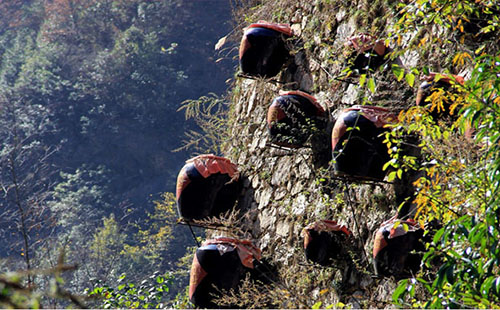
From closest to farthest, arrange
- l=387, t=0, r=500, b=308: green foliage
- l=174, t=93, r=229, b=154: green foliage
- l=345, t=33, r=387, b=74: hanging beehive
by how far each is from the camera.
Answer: l=387, t=0, r=500, b=308: green foliage → l=345, t=33, r=387, b=74: hanging beehive → l=174, t=93, r=229, b=154: green foliage

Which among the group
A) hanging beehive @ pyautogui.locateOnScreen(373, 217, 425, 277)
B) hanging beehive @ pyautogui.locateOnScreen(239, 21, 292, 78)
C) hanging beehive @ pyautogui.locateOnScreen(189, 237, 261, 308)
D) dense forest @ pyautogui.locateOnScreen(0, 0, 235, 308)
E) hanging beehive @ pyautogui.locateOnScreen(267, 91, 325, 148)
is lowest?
dense forest @ pyautogui.locateOnScreen(0, 0, 235, 308)

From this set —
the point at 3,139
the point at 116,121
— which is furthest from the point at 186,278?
the point at 116,121

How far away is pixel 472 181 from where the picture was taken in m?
2.55

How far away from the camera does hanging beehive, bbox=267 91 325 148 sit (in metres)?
4.57

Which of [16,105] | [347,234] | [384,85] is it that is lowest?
[16,105]

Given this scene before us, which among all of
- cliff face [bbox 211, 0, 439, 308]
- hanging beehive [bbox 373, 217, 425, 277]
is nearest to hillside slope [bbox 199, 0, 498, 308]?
cliff face [bbox 211, 0, 439, 308]

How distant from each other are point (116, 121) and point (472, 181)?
76.9ft

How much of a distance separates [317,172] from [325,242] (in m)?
0.67

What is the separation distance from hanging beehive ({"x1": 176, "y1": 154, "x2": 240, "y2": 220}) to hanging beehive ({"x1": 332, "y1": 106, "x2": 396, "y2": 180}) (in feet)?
4.62

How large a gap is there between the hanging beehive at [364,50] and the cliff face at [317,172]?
0.16 ft

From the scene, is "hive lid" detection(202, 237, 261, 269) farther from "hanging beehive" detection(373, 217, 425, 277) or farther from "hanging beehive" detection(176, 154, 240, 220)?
"hanging beehive" detection(373, 217, 425, 277)

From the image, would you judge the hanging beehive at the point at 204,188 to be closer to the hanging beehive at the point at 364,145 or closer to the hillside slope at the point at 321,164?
the hillside slope at the point at 321,164

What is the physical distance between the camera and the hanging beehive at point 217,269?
14.9 ft

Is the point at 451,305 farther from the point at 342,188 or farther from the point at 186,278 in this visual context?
the point at 186,278
